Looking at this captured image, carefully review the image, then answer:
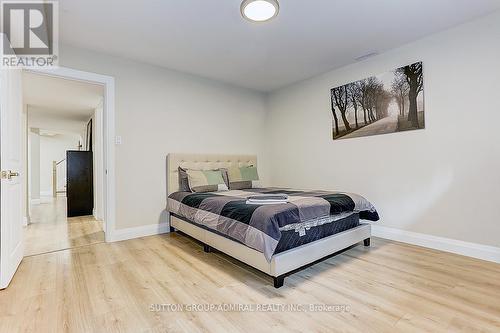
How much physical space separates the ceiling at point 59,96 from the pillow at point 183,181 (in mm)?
1609

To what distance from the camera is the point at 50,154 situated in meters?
10.0

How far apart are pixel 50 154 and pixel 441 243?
41.3ft

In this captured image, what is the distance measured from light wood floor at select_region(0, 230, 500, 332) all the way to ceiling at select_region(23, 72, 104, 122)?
7.68ft

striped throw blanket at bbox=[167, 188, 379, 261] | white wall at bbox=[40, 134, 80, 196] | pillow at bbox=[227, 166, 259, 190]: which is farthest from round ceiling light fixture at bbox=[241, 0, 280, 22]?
white wall at bbox=[40, 134, 80, 196]

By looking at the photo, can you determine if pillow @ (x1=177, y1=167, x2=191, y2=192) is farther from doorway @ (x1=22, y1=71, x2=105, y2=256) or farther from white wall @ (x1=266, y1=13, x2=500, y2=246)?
white wall @ (x1=266, y1=13, x2=500, y2=246)

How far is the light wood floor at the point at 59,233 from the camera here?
10.1 feet

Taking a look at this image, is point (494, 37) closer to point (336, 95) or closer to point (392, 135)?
point (392, 135)

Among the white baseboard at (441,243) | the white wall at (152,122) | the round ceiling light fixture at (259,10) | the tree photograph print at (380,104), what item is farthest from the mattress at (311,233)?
the round ceiling light fixture at (259,10)

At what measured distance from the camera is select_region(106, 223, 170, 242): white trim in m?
3.26

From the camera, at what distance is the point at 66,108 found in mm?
5109

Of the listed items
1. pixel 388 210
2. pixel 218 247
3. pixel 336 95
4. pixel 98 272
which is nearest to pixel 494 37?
pixel 336 95

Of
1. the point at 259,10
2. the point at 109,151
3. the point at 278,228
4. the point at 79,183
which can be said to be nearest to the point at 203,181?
the point at 109,151

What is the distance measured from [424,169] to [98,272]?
12.0ft

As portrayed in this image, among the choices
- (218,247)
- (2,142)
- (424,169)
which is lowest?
(218,247)
